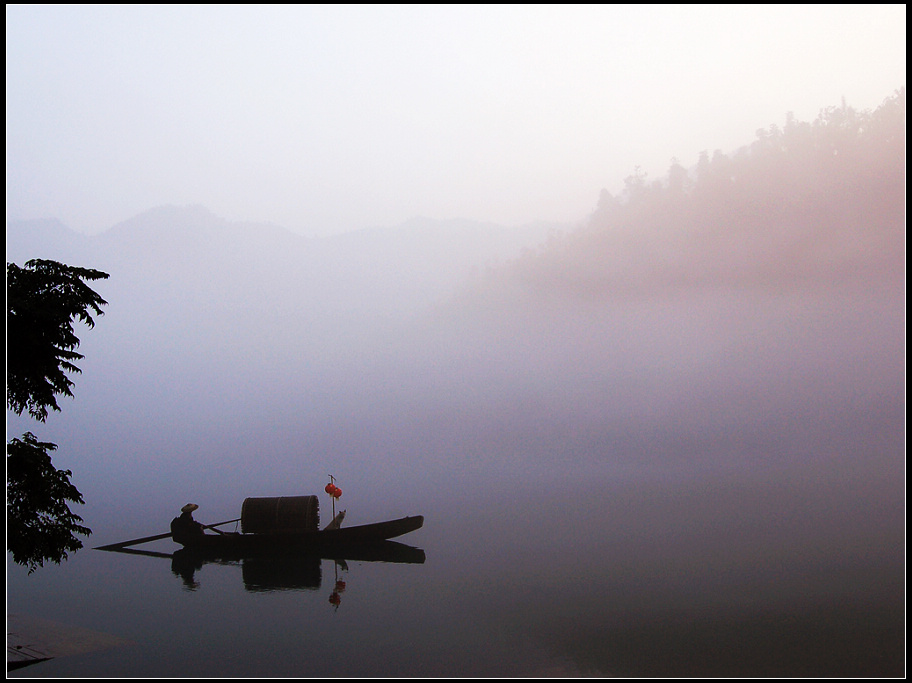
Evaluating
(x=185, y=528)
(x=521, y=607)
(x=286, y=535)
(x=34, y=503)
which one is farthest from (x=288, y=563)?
(x=34, y=503)

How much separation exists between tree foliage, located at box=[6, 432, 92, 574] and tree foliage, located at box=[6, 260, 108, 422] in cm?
95

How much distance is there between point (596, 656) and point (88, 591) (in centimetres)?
2806

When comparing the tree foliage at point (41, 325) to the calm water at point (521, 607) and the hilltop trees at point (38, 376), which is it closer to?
the hilltop trees at point (38, 376)

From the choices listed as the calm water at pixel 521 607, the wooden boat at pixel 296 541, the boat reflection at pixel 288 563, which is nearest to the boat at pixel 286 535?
the wooden boat at pixel 296 541

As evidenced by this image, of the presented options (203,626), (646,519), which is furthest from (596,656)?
(646,519)

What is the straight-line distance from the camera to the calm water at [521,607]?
70.5ft


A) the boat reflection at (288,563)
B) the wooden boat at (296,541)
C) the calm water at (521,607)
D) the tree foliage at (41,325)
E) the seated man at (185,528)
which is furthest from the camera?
the seated man at (185,528)

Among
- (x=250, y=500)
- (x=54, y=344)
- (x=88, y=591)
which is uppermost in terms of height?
(x=54, y=344)

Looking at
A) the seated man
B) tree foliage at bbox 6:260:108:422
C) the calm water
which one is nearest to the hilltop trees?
tree foliage at bbox 6:260:108:422

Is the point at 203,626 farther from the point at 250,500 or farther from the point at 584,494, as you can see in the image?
the point at 584,494

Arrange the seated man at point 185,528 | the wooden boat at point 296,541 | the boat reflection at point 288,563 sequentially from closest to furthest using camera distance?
1. the boat reflection at point 288,563
2. the wooden boat at point 296,541
3. the seated man at point 185,528

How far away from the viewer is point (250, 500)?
1572 inches

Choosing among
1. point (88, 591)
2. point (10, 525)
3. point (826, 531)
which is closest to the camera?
point (10, 525)

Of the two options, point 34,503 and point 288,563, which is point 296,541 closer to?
point 288,563
